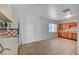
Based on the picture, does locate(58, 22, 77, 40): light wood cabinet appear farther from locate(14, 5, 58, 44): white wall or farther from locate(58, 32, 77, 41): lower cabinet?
locate(14, 5, 58, 44): white wall

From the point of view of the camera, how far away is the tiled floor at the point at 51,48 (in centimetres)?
207

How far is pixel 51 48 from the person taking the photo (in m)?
2.10

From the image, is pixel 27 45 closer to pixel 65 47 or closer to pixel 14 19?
pixel 14 19

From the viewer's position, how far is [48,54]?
82.7 inches

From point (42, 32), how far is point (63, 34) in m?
0.39

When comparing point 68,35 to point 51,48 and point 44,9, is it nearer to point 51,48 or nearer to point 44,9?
point 51,48

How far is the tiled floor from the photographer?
2066 millimetres

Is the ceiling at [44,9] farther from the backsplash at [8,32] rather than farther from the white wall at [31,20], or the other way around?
the backsplash at [8,32]

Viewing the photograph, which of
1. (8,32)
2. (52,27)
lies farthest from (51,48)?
(8,32)

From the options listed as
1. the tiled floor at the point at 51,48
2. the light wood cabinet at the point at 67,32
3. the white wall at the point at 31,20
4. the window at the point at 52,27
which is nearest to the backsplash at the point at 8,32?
the white wall at the point at 31,20

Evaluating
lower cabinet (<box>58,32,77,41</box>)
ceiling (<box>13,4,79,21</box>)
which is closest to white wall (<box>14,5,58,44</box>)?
ceiling (<box>13,4,79,21</box>)

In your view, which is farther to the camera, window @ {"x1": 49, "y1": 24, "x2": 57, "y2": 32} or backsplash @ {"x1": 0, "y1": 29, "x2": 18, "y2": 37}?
window @ {"x1": 49, "y1": 24, "x2": 57, "y2": 32}

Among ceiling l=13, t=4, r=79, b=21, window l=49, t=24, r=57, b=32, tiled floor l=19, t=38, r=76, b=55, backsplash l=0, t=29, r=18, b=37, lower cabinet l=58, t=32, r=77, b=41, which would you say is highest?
ceiling l=13, t=4, r=79, b=21

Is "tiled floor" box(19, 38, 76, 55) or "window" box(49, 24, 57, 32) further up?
"window" box(49, 24, 57, 32)
